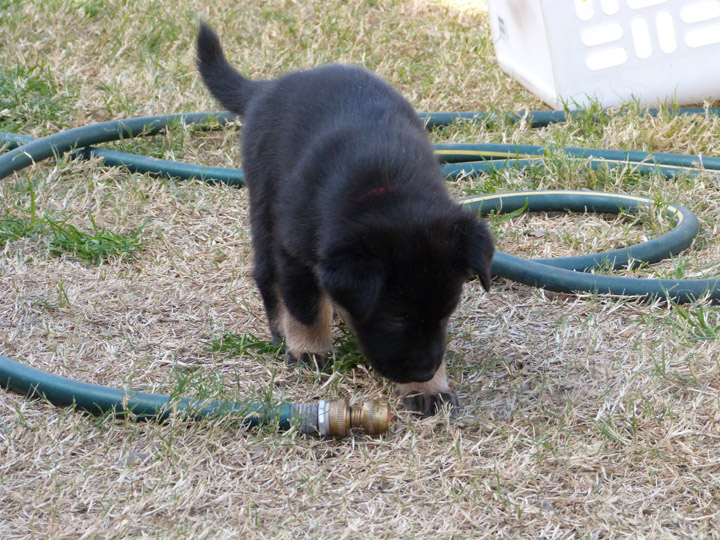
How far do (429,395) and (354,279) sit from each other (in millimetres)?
624

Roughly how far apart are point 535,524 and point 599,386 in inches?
26.8

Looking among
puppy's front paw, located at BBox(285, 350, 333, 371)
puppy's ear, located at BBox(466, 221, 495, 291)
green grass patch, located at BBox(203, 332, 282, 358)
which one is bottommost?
puppy's front paw, located at BBox(285, 350, 333, 371)

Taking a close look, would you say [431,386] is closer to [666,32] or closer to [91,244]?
[91,244]

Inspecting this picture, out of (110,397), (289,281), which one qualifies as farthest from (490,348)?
(110,397)

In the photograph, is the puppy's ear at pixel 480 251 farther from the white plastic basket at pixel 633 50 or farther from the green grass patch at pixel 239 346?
the white plastic basket at pixel 633 50

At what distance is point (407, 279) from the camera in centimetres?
231

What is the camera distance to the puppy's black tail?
142 inches

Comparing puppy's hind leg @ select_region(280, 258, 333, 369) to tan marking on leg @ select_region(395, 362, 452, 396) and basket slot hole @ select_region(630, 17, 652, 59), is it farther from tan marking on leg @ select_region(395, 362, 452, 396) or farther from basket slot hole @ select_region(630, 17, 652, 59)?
basket slot hole @ select_region(630, 17, 652, 59)

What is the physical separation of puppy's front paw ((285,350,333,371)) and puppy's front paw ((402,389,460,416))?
33cm

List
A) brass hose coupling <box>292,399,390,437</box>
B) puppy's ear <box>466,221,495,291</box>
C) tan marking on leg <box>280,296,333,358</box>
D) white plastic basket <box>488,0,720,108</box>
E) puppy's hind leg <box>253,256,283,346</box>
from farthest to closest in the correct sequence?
white plastic basket <box>488,0,720,108</box>
puppy's hind leg <box>253,256,283,346</box>
tan marking on leg <box>280,296,333,358</box>
brass hose coupling <box>292,399,390,437</box>
puppy's ear <box>466,221,495,291</box>

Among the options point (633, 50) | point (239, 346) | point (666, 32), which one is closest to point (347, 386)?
point (239, 346)

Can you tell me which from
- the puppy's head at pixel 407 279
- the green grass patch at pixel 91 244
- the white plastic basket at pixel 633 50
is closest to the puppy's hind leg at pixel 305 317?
the puppy's head at pixel 407 279

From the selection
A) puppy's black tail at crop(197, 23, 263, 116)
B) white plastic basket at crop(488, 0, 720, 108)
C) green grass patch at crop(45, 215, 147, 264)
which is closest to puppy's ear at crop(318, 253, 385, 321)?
puppy's black tail at crop(197, 23, 263, 116)

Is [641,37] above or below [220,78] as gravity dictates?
below
